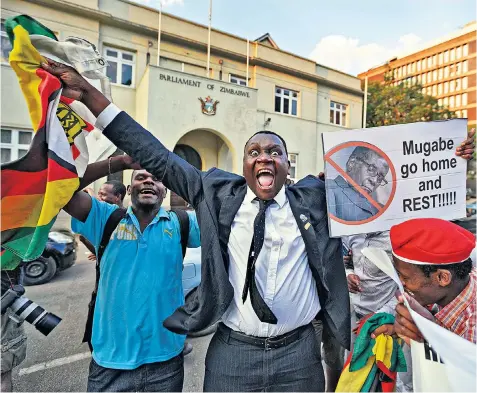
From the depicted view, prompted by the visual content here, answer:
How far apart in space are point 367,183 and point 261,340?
1110mm

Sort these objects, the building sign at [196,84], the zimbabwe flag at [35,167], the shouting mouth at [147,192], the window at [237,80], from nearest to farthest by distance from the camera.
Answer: the zimbabwe flag at [35,167], the shouting mouth at [147,192], the building sign at [196,84], the window at [237,80]

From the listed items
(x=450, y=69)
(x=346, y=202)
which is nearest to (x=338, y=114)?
(x=346, y=202)

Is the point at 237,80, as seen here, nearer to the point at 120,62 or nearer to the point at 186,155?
the point at 186,155

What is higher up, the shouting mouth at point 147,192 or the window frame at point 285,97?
the window frame at point 285,97

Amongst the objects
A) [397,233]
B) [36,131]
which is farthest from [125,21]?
[397,233]

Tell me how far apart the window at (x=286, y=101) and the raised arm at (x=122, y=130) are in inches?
633

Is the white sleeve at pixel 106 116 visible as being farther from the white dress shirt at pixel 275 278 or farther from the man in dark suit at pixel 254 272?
the white dress shirt at pixel 275 278

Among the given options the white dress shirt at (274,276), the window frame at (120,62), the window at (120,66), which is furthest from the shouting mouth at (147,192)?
the window at (120,66)

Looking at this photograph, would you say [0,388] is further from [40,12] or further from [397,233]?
[40,12]

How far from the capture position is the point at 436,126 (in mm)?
2070

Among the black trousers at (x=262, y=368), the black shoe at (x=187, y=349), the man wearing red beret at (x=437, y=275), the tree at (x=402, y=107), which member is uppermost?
the tree at (x=402, y=107)

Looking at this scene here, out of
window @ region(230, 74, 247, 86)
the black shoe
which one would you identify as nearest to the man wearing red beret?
the black shoe

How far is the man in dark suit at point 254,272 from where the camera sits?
1.67 metres

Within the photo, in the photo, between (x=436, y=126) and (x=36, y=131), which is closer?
(x=36, y=131)
